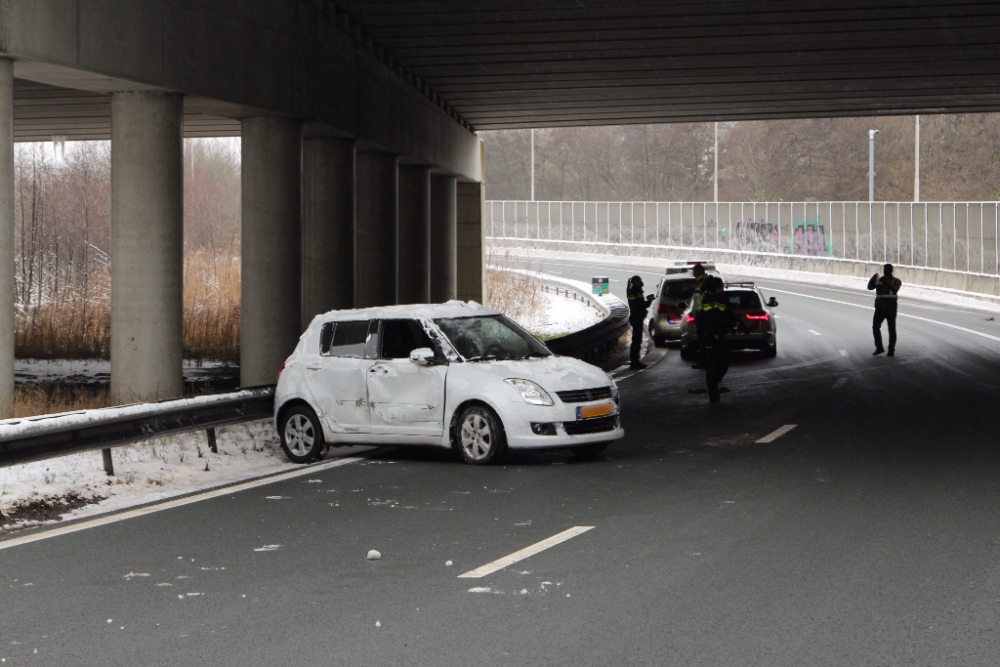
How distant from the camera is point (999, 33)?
22.4m

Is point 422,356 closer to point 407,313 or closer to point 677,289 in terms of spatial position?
point 407,313

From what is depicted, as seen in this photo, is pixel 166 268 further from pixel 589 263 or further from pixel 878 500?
pixel 589 263

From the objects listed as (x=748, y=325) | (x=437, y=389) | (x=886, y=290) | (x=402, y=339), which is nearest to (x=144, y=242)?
(x=402, y=339)

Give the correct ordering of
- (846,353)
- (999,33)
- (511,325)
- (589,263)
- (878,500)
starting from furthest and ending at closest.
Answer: (589,263), (846,353), (999,33), (511,325), (878,500)

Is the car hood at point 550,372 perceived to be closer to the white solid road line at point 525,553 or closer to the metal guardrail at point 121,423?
the metal guardrail at point 121,423

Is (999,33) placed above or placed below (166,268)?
above

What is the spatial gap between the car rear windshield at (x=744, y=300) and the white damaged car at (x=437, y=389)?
45.5 feet

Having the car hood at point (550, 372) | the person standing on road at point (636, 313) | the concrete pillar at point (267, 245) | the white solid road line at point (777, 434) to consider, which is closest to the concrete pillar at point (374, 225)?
the person standing on road at point (636, 313)

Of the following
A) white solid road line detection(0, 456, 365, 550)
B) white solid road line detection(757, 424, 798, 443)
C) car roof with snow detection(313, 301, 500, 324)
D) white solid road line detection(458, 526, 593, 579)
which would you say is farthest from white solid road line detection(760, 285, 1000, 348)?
white solid road line detection(458, 526, 593, 579)

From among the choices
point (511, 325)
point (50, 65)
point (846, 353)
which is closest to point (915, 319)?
point (846, 353)

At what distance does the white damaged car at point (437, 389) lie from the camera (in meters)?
12.4

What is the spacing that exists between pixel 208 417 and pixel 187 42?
16.6 ft

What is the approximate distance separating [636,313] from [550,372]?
12307 mm

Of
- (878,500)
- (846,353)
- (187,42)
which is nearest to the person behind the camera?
(878,500)
